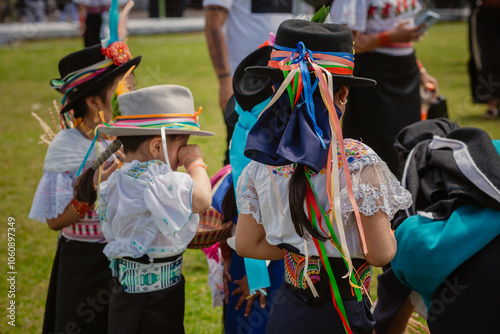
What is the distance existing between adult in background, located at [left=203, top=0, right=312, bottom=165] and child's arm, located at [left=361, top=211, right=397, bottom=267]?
2111mm

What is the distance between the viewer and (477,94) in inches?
295

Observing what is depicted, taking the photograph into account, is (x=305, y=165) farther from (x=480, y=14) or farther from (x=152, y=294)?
(x=480, y=14)

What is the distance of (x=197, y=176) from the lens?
221cm

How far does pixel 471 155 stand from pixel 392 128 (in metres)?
1.38

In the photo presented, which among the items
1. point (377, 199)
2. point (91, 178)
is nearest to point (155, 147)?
point (91, 178)

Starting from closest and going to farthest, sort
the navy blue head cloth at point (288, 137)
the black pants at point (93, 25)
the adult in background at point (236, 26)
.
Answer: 1. the navy blue head cloth at point (288, 137)
2. the adult in background at point (236, 26)
3. the black pants at point (93, 25)

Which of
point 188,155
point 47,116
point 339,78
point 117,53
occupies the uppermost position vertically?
point 339,78

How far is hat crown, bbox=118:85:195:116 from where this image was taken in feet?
7.43

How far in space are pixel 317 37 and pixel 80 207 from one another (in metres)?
1.41

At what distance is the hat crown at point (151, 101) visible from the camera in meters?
2.27

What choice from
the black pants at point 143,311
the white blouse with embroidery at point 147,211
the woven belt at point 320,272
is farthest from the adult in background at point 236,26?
the woven belt at point 320,272

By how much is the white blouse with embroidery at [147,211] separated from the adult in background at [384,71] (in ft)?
5.65

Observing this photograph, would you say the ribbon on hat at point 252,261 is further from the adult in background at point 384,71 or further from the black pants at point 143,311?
the adult in background at point 384,71

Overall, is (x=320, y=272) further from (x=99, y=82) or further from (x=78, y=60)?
(x=78, y=60)
